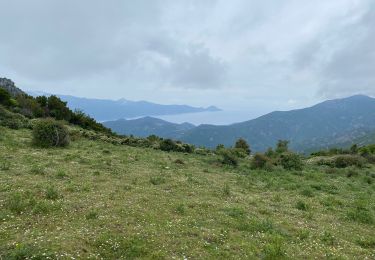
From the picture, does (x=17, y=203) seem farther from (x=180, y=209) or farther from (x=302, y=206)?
(x=302, y=206)

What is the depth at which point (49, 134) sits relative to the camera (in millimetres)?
33406

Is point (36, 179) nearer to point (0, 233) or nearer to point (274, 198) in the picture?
point (0, 233)

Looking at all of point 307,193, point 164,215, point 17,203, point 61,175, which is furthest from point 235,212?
point 61,175

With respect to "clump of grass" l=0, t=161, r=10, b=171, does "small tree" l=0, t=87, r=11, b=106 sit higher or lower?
higher

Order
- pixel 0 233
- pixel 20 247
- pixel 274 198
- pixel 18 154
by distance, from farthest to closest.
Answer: pixel 18 154 < pixel 274 198 < pixel 0 233 < pixel 20 247

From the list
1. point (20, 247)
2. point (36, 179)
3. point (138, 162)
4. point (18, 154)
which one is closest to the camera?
point (20, 247)

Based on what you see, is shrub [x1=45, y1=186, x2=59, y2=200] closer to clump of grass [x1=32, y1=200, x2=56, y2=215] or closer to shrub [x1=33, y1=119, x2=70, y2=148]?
clump of grass [x1=32, y1=200, x2=56, y2=215]

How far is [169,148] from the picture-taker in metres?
46.3

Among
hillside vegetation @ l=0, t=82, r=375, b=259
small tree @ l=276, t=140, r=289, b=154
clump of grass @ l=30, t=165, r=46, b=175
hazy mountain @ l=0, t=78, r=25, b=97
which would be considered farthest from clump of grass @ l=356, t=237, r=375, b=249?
hazy mountain @ l=0, t=78, r=25, b=97

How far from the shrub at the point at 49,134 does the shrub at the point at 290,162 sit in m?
22.1

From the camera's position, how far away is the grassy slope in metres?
11.6

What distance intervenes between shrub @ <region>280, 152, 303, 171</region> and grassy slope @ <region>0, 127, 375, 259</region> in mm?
10343

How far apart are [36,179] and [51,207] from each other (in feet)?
18.0

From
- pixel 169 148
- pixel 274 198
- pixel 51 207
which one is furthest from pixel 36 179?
pixel 169 148
